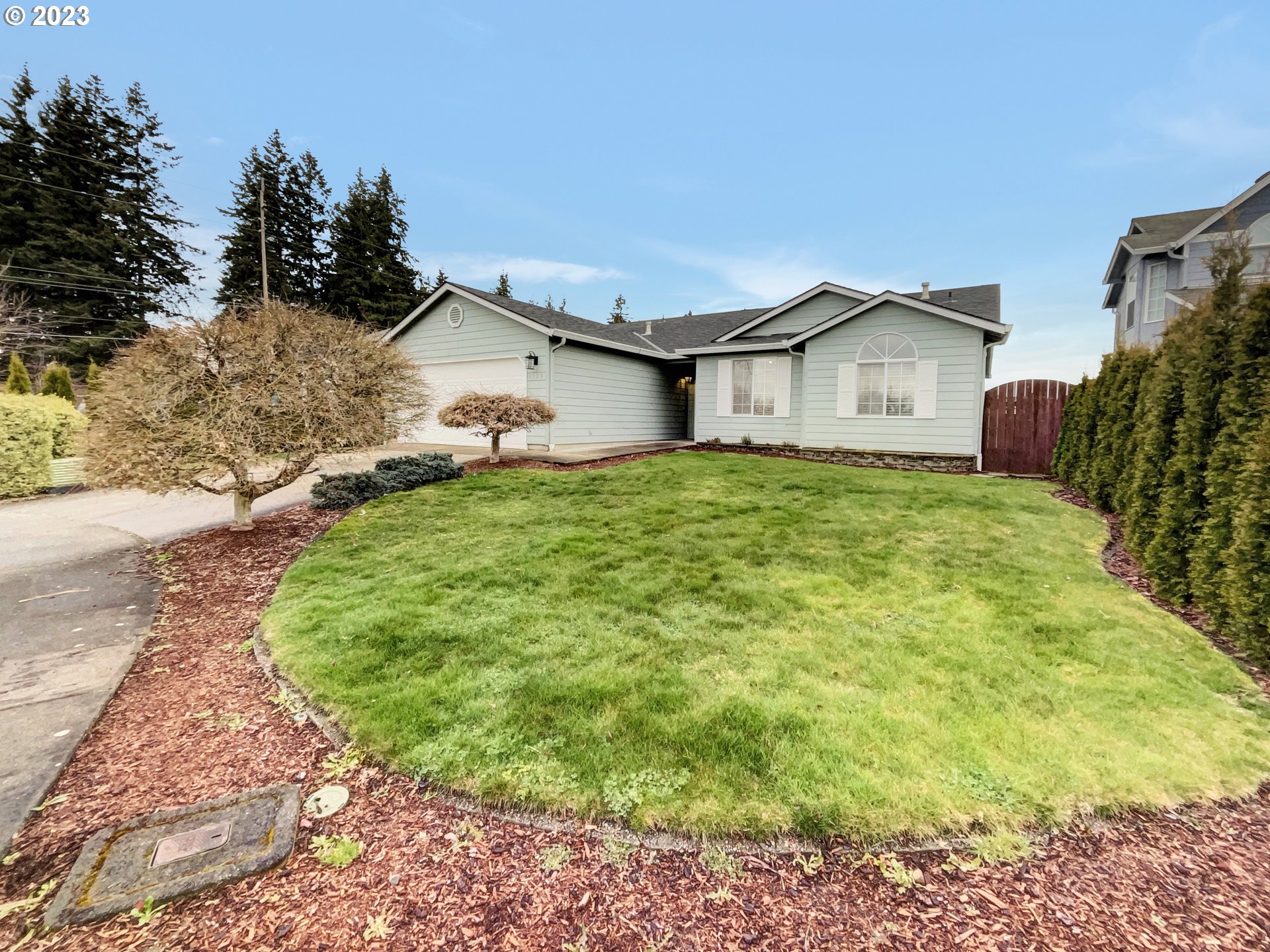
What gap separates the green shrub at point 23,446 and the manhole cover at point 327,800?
1091 centimetres

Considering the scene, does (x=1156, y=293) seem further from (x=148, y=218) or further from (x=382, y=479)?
(x=148, y=218)

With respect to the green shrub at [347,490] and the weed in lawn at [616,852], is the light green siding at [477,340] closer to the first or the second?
the green shrub at [347,490]

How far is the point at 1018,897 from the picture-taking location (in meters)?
1.78

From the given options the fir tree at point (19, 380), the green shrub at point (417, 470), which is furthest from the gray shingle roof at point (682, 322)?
the fir tree at point (19, 380)

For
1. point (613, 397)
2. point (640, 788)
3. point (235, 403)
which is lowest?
point (640, 788)

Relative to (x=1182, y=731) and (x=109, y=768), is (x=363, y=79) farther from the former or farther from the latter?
(x=1182, y=731)

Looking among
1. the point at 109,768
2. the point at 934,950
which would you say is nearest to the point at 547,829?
the point at 934,950

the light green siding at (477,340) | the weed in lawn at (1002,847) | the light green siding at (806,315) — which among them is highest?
the light green siding at (806,315)

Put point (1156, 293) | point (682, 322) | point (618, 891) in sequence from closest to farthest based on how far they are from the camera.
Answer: point (618, 891), point (1156, 293), point (682, 322)

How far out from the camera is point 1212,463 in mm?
4234

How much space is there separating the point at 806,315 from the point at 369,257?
29951mm

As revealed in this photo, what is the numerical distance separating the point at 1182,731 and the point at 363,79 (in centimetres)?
1932

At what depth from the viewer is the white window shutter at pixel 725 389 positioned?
1410cm

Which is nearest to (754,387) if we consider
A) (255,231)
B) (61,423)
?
(61,423)
